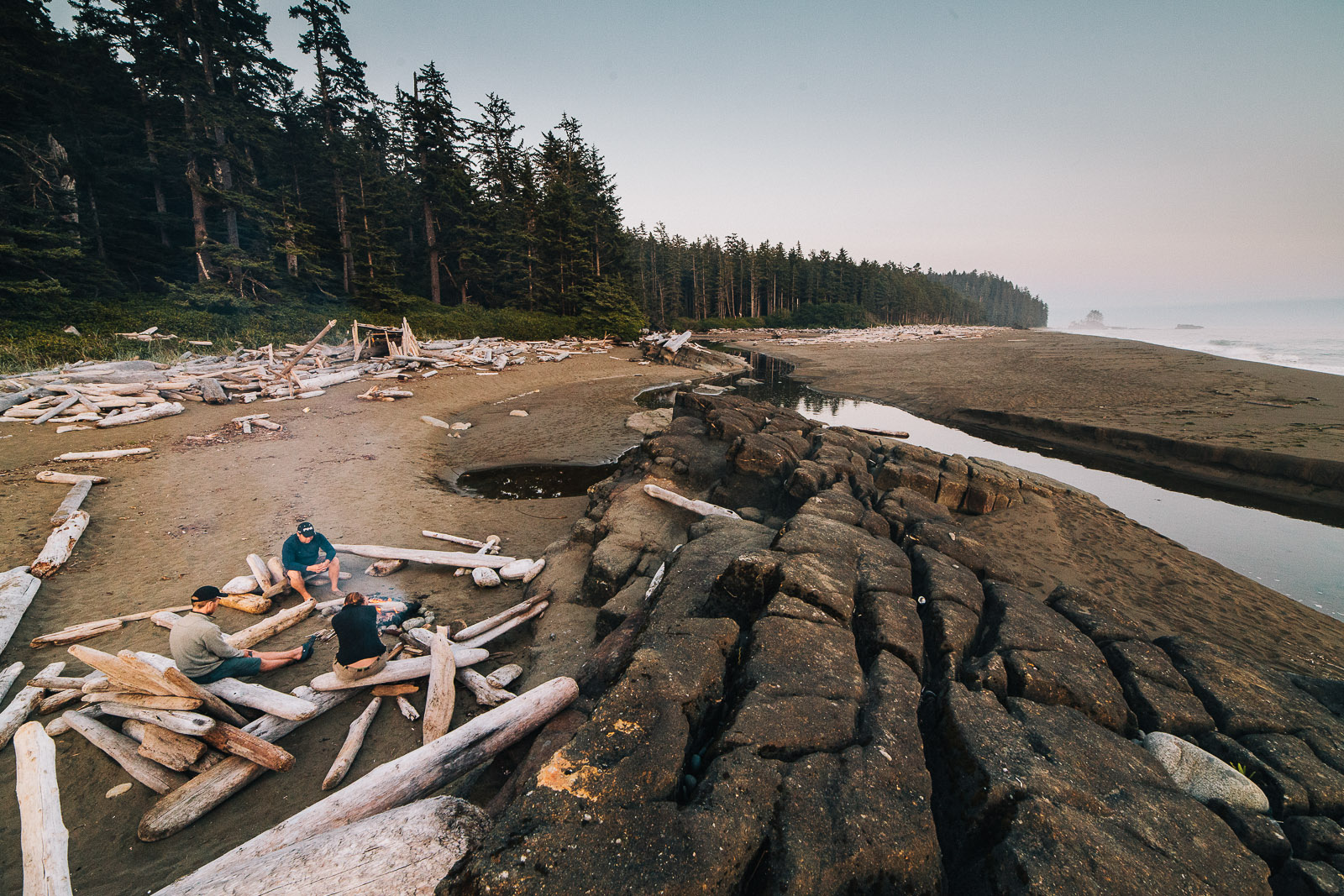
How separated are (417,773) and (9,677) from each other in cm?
593

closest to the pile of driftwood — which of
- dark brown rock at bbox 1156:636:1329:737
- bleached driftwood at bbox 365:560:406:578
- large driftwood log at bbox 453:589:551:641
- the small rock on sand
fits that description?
large driftwood log at bbox 453:589:551:641

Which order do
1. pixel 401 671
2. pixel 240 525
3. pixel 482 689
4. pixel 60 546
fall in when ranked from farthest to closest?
1. pixel 240 525
2. pixel 60 546
3. pixel 401 671
4. pixel 482 689

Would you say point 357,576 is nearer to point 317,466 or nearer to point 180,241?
point 317,466

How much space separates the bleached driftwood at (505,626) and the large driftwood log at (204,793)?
6.84 feet

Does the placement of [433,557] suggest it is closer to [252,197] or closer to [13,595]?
[13,595]

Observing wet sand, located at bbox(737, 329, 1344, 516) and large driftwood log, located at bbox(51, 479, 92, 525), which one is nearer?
large driftwood log, located at bbox(51, 479, 92, 525)

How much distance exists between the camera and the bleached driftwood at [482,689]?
553 centimetres

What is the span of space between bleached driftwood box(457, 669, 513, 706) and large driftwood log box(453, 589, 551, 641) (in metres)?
0.72

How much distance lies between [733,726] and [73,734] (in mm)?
7246

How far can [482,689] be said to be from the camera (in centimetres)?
563

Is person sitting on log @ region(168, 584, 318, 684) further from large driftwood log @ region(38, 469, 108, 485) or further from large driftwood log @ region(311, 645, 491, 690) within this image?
large driftwood log @ region(38, 469, 108, 485)

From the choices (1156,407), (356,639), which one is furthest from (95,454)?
(1156,407)

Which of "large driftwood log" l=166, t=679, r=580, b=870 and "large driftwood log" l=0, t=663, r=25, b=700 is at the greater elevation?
"large driftwood log" l=166, t=679, r=580, b=870

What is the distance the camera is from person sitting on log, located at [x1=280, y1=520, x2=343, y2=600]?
7359 millimetres
